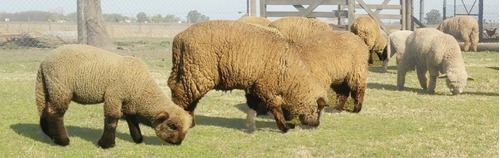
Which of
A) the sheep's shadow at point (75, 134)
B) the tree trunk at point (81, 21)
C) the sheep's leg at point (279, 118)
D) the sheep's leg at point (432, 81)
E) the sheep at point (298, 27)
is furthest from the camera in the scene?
the tree trunk at point (81, 21)

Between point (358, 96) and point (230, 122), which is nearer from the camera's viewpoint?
point (230, 122)

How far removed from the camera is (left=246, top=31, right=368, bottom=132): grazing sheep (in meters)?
10.4

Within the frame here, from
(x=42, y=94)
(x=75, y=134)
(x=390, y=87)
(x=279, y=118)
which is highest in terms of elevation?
(x=42, y=94)

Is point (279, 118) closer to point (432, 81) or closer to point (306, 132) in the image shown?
point (306, 132)

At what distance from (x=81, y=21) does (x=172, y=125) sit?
547 inches

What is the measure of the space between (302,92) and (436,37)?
21.2 ft

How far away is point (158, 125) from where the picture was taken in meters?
8.48

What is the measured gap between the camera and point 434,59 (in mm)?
14703

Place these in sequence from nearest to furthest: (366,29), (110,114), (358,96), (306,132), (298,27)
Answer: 1. (110,114)
2. (306,132)
3. (358,96)
4. (298,27)
5. (366,29)

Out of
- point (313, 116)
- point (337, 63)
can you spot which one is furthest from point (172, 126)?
point (337, 63)

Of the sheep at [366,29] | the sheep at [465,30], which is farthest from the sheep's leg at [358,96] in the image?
the sheep at [465,30]

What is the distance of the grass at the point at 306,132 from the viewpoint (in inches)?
334

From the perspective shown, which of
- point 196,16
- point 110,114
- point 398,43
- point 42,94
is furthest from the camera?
point 196,16

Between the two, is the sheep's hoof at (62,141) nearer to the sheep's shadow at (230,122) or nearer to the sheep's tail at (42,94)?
the sheep's tail at (42,94)
